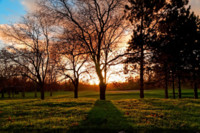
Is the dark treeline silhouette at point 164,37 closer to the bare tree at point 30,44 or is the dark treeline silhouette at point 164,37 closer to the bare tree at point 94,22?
the bare tree at point 94,22

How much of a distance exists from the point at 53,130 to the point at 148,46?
14281 mm

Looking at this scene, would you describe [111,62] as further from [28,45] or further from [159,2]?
[28,45]

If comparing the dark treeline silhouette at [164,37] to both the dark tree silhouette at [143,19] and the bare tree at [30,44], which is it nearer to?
the dark tree silhouette at [143,19]

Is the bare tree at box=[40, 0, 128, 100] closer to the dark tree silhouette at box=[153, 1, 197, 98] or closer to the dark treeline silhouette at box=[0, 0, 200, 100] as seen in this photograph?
the dark treeline silhouette at box=[0, 0, 200, 100]

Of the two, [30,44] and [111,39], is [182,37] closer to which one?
[111,39]

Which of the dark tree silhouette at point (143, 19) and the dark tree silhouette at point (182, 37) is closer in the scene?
the dark tree silhouette at point (143, 19)

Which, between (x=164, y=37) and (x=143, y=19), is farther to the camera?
(x=164, y=37)

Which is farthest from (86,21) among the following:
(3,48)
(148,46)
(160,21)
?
(3,48)

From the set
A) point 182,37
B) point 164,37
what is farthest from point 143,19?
point 182,37

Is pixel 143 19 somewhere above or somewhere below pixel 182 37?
above

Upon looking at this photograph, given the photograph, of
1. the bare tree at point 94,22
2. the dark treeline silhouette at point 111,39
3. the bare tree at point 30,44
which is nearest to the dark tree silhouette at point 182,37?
the dark treeline silhouette at point 111,39

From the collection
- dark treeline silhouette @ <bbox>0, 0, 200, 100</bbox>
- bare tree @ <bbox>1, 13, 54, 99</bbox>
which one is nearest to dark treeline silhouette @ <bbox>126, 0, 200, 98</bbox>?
dark treeline silhouette @ <bbox>0, 0, 200, 100</bbox>

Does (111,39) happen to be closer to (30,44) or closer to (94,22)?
(94,22)

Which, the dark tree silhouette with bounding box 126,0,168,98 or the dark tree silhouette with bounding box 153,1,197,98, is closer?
the dark tree silhouette with bounding box 126,0,168,98
